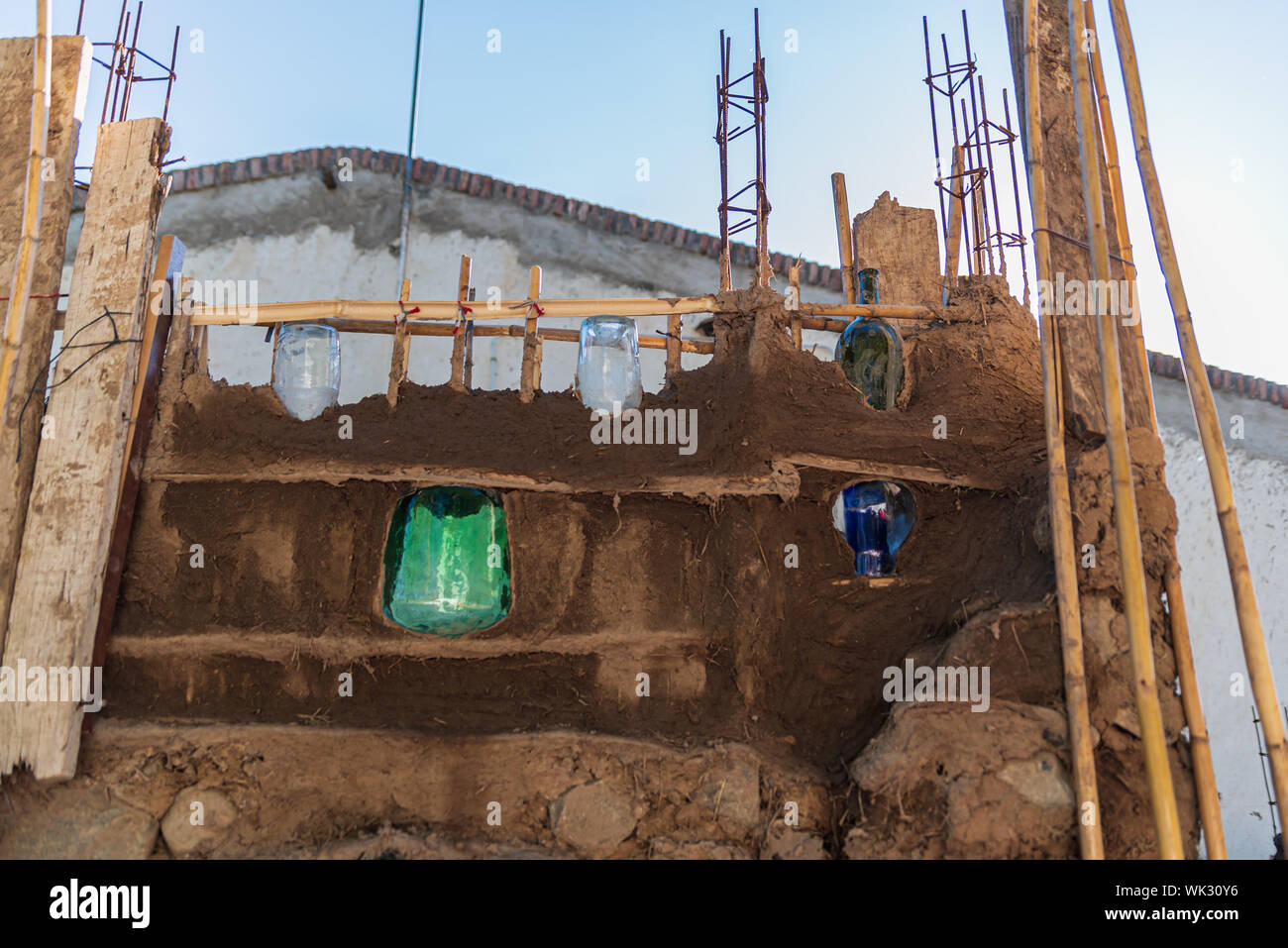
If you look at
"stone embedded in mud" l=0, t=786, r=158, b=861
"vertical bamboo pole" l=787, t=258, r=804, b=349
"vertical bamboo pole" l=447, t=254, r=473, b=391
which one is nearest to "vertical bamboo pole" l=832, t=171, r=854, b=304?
"vertical bamboo pole" l=787, t=258, r=804, b=349

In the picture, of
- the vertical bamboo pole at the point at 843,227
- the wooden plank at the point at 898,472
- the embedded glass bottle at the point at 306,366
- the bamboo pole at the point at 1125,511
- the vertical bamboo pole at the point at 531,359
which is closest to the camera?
the bamboo pole at the point at 1125,511

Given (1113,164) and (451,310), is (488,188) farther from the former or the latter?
(1113,164)

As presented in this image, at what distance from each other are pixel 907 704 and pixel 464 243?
862cm

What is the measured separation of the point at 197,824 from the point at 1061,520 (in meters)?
3.81

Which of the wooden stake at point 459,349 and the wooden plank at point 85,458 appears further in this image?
the wooden stake at point 459,349

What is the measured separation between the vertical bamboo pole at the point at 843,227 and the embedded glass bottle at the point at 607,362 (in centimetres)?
173

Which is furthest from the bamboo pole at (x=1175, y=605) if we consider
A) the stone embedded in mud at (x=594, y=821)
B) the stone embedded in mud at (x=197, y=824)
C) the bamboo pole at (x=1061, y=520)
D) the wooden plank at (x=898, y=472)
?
the stone embedded in mud at (x=197, y=824)

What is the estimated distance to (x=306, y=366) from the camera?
18.9ft

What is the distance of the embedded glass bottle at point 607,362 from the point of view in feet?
18.4

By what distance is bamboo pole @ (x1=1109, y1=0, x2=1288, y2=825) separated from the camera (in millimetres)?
3844

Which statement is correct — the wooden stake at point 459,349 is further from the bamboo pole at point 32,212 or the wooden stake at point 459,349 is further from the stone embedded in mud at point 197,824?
the stone embedded in mud at point 197,824

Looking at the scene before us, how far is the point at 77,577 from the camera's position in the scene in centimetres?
483

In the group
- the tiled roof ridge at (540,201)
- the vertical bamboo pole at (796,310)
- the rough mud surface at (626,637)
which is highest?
the tiled roof ridge at (540,201)
